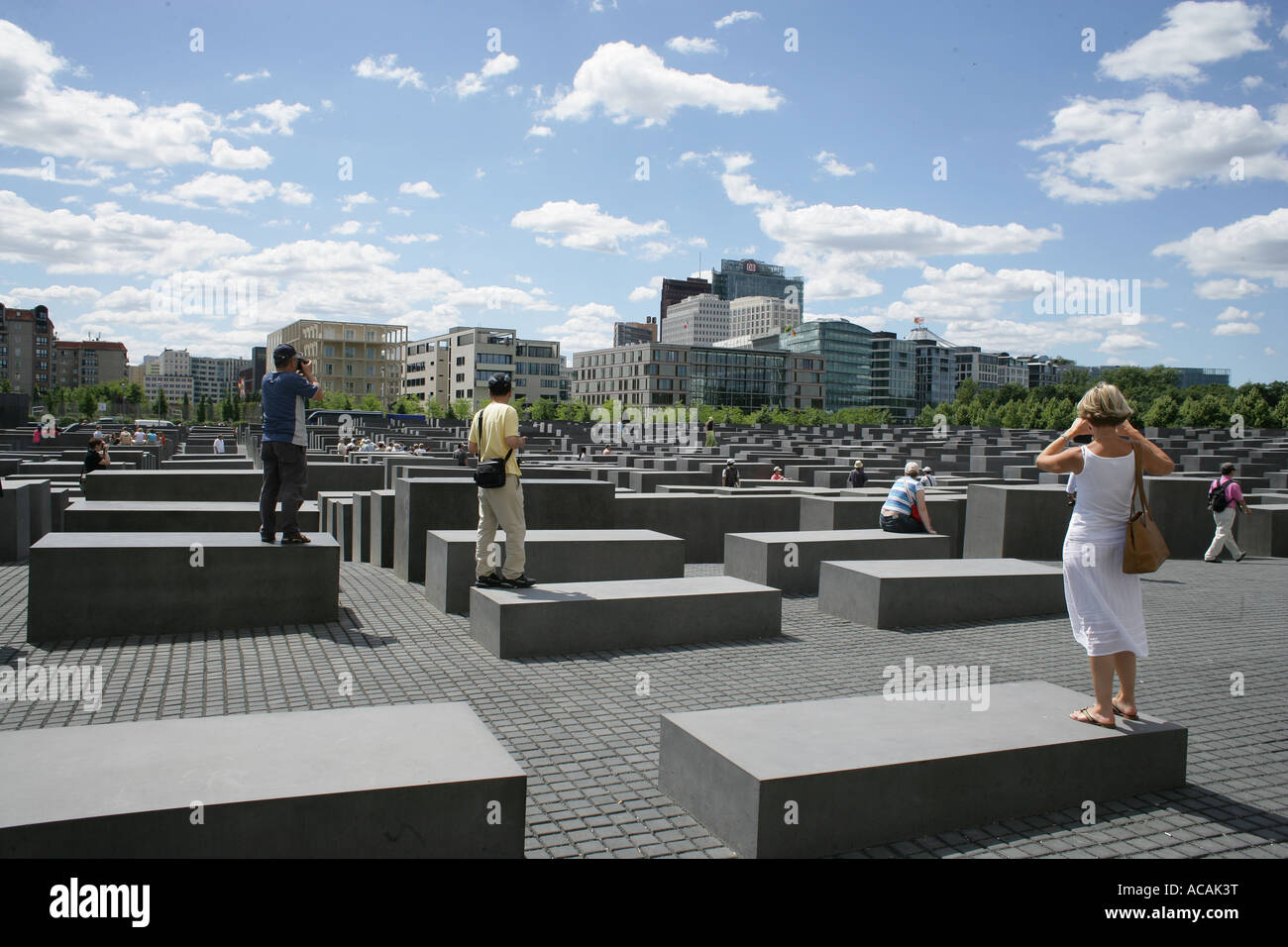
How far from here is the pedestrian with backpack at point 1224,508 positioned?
15.4 meters

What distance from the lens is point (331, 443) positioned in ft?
123

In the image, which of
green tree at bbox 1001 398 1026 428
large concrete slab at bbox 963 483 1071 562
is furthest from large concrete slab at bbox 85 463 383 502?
green tree at bbox 1001 398 1026 428

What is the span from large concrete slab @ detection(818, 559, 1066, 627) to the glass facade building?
163224 millimetres

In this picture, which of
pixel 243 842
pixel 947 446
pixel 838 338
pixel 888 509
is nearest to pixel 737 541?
pixel 888 509

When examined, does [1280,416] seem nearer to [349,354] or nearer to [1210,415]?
[1210,415]

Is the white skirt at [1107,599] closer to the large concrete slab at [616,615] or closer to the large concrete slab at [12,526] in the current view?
the large concrete slab at [616,615]

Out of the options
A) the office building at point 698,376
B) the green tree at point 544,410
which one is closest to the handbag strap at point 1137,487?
the green tree at point 544,410

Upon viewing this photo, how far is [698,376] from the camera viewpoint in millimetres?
156750

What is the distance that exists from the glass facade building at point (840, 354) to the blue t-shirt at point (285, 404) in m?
166

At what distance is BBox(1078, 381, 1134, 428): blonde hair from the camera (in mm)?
4688

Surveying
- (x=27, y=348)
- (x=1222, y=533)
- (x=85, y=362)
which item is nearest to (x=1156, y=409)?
(x=1222, y=533)
